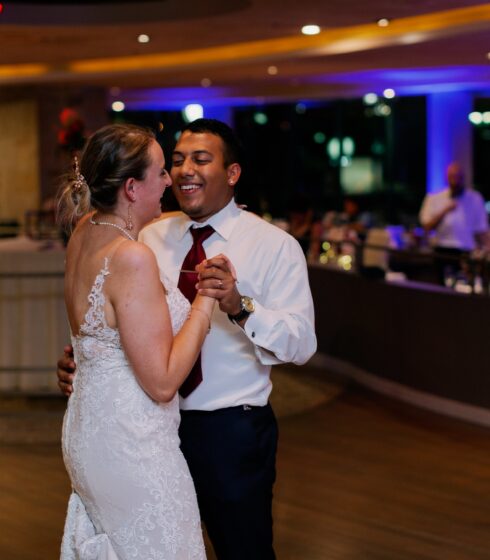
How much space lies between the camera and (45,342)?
23.2ft

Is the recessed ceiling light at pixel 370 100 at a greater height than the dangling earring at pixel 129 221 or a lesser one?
greater

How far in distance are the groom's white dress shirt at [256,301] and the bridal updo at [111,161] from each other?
1.70 feet

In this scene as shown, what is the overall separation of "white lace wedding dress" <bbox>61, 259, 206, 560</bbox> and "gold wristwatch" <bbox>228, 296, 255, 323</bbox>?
1.02 feet

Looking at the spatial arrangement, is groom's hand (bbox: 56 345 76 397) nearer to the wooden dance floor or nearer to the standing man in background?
the wooden dance floor

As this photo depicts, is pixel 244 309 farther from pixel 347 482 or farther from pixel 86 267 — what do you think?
pixel 347 482

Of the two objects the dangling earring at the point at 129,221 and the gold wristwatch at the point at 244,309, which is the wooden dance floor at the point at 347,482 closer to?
the gold wristwatch at the point at 244,309

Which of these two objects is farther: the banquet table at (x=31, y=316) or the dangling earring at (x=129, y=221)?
the banquet table at (x=31, y=316)

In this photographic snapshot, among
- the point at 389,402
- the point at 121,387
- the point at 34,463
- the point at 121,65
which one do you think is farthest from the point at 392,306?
the point at 121,65

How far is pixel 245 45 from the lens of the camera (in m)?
11.6

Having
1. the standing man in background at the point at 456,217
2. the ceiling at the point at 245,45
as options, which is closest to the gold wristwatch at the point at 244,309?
the ceiling at the point at 245,45

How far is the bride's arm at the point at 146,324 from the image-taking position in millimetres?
2414

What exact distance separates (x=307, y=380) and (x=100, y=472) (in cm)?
560

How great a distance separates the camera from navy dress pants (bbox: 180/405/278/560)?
2902mm

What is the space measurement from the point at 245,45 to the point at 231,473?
9.20 m
